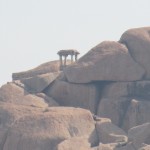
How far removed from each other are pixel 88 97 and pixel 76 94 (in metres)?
0.96

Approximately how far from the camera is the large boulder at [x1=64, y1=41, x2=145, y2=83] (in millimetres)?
48969

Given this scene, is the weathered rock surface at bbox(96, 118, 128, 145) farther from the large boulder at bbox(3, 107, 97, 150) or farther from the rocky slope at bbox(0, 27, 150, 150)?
the large boulder at bbox(3, 107, 97, 150)

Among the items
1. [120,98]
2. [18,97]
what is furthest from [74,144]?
[18,97]

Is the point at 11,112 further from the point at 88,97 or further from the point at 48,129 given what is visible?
the point at 88,97

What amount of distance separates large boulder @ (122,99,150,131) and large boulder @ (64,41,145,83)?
3034 millimetres

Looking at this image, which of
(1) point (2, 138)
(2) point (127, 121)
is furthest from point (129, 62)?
(1) point (2, 138)

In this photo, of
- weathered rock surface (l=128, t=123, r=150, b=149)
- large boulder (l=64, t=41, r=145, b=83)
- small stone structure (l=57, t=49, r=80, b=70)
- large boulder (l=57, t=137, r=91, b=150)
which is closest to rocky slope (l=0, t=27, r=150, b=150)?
large boulder (l=64, t=41, r=145, b=83)

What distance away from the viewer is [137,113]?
45844 mm

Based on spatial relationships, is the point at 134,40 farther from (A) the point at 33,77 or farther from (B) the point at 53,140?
(B) the point at 53,140

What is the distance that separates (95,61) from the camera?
4978 cm

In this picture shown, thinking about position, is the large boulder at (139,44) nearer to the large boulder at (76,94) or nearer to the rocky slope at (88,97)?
the rocky slope at (88,97)

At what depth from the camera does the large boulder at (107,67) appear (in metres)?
49.0

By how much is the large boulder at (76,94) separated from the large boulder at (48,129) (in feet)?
24.1

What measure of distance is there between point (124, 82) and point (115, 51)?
2.46 meters
